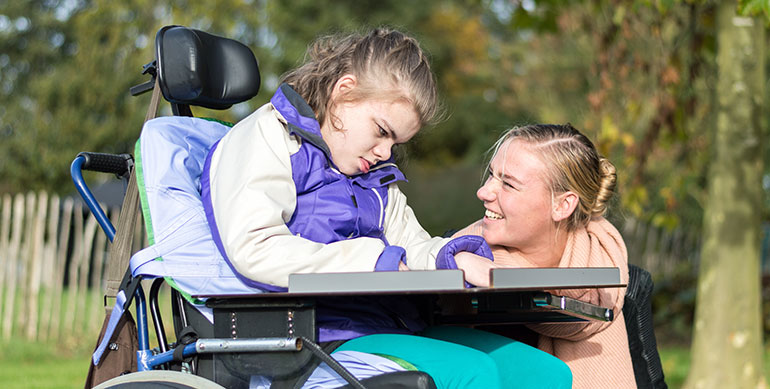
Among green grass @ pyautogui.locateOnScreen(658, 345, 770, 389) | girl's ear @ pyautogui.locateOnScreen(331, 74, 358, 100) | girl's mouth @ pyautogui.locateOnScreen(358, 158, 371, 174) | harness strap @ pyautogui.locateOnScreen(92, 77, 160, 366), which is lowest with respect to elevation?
green grass @ pyautogui.locateOnScreen(658, 345, 770, 389)

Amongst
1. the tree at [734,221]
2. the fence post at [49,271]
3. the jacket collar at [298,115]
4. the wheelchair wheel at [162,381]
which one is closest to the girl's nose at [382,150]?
the jacket collar at [298,115]

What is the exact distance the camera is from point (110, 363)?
2182 mm

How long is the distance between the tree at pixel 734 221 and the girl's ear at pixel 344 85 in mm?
3286

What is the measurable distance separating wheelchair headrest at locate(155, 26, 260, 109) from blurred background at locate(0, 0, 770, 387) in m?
0.41

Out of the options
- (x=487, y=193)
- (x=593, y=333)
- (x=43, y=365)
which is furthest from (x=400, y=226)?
(x=43, y=365)

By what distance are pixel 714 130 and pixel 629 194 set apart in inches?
43.8

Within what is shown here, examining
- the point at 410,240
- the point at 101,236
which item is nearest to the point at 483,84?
the point at 101,236

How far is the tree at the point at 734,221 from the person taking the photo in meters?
4.83

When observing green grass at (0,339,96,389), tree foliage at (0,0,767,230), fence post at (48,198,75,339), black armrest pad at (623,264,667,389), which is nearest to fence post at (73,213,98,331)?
fence post at (48,198,75,339)

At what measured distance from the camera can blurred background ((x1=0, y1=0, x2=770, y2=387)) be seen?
598 cm

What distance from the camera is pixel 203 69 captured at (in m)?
2.41

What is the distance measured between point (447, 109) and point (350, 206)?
20.7 inches

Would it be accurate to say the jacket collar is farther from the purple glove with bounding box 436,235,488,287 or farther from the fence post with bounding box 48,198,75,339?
the fence post with bounding box 48,198,75,339

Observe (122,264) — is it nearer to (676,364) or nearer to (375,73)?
(375,73)
